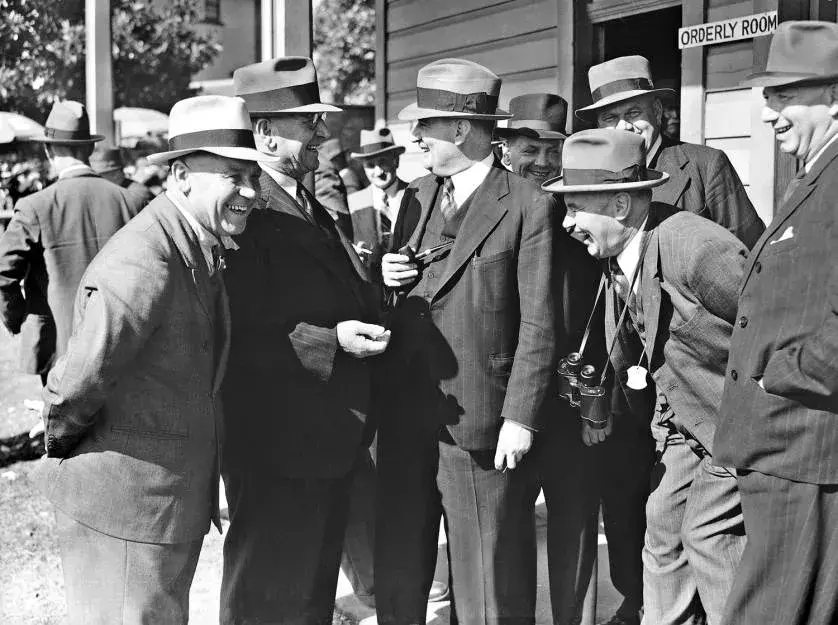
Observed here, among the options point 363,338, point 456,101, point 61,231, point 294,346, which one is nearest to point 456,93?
point 456,101

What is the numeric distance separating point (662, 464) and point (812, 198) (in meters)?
1.15

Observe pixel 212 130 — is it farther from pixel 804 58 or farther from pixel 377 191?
pixel 377 191

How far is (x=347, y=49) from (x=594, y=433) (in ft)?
93.1

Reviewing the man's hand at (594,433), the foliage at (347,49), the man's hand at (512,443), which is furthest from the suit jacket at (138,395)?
the foliage at (347,49)

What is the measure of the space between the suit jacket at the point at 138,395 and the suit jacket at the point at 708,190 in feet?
6.73

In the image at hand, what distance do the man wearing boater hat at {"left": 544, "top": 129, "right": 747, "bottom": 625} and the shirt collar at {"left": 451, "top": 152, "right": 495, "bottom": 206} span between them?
0.29 metres

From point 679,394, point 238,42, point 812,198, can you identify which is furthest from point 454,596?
point 238,42

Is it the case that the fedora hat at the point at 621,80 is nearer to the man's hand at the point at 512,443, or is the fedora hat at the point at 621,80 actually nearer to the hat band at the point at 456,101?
the hat band at the point at 456,101

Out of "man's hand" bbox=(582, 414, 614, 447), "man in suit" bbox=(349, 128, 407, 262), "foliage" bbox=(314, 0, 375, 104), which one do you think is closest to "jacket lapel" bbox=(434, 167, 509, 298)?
"man's hand" bbox=(582, 414, 614, 447)

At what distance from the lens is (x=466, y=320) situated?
3.65 meters

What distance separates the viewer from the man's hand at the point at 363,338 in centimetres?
358

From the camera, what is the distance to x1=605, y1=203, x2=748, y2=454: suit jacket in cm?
318

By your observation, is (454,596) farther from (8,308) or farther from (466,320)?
(8,308)

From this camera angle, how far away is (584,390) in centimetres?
Result: 358
